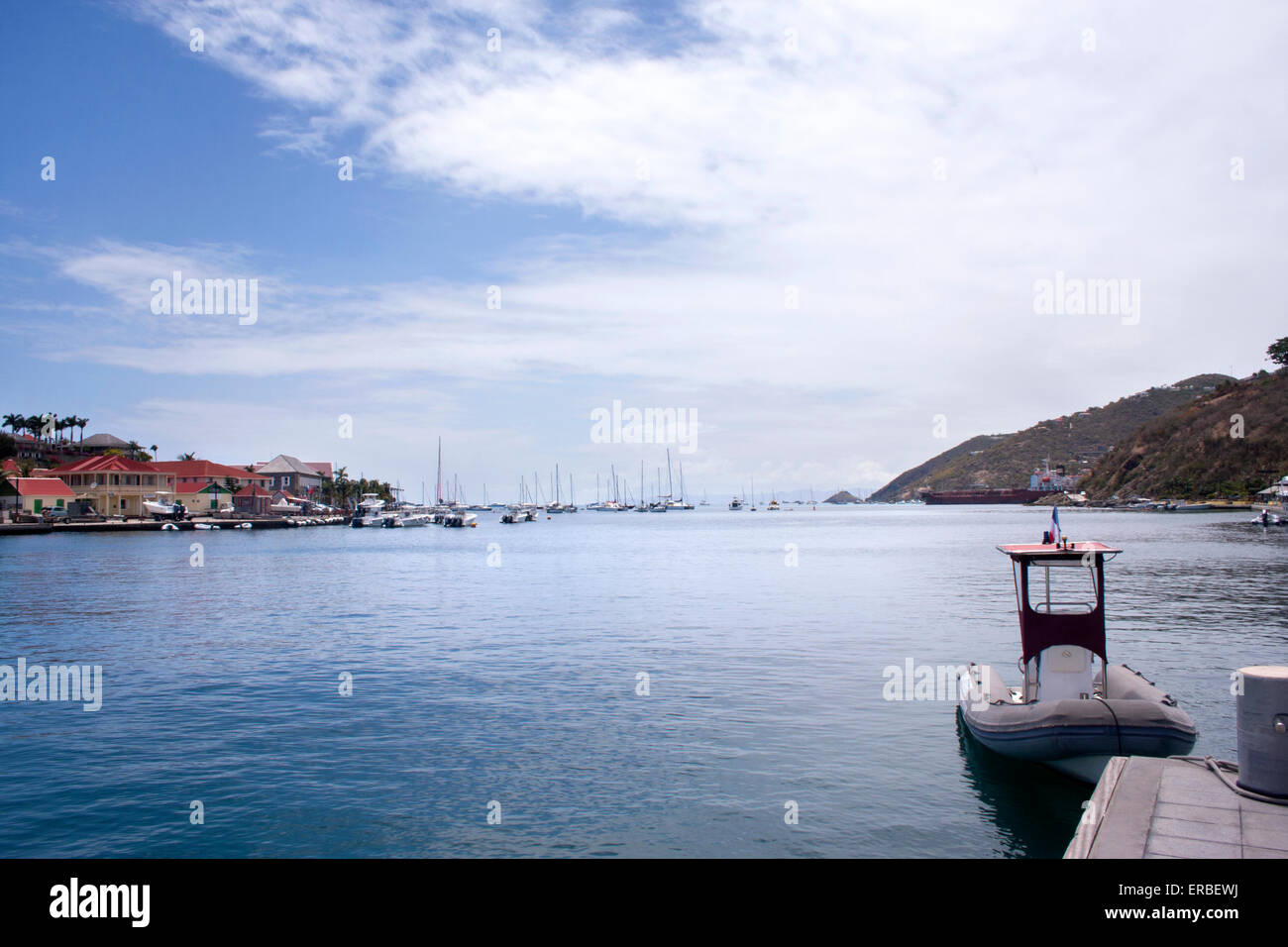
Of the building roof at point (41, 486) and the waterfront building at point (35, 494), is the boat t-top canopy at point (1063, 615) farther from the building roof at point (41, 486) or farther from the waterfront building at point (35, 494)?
the building roof at point (41, 486)

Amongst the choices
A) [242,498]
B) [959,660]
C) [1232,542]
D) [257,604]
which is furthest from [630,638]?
[242,498]

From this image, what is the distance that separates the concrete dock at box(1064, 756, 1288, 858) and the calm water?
103 inches

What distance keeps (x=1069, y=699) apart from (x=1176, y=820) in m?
5.57

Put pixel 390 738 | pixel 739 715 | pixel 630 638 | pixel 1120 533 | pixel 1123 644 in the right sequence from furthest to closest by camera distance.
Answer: pixel 1120 533 < pixel 630 638 < pixel 1123 644 < pixel 739 715 < pixel 390 738

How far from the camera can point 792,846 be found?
39.7 feet

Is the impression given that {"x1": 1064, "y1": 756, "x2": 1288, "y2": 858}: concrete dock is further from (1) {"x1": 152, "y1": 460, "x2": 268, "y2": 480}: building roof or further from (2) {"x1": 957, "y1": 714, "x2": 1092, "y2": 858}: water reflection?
(1) {"x1": 152, "y1": 460, "x2": 268, "y2": 480}: building roof

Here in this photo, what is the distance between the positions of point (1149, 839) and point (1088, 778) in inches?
224

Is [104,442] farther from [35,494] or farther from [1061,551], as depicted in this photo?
[1061,551]

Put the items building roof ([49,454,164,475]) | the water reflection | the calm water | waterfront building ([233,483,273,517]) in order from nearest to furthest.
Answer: the water reflection < the calm water < building roof ([49,454,164,475]) < waterfront building ([233,483,273,517])

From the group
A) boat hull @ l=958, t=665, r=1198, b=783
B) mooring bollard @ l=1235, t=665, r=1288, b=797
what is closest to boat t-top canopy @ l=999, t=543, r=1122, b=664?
boat hull @ l=958, t=665, r=1198, b=783

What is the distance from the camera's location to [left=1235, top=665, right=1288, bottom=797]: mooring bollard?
8.66 meters

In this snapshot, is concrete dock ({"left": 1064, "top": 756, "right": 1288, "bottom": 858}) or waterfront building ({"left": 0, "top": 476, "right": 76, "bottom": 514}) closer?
concrete dock ({"left": 1064, "top": 756, "right": 1288, "bottom": 858})
